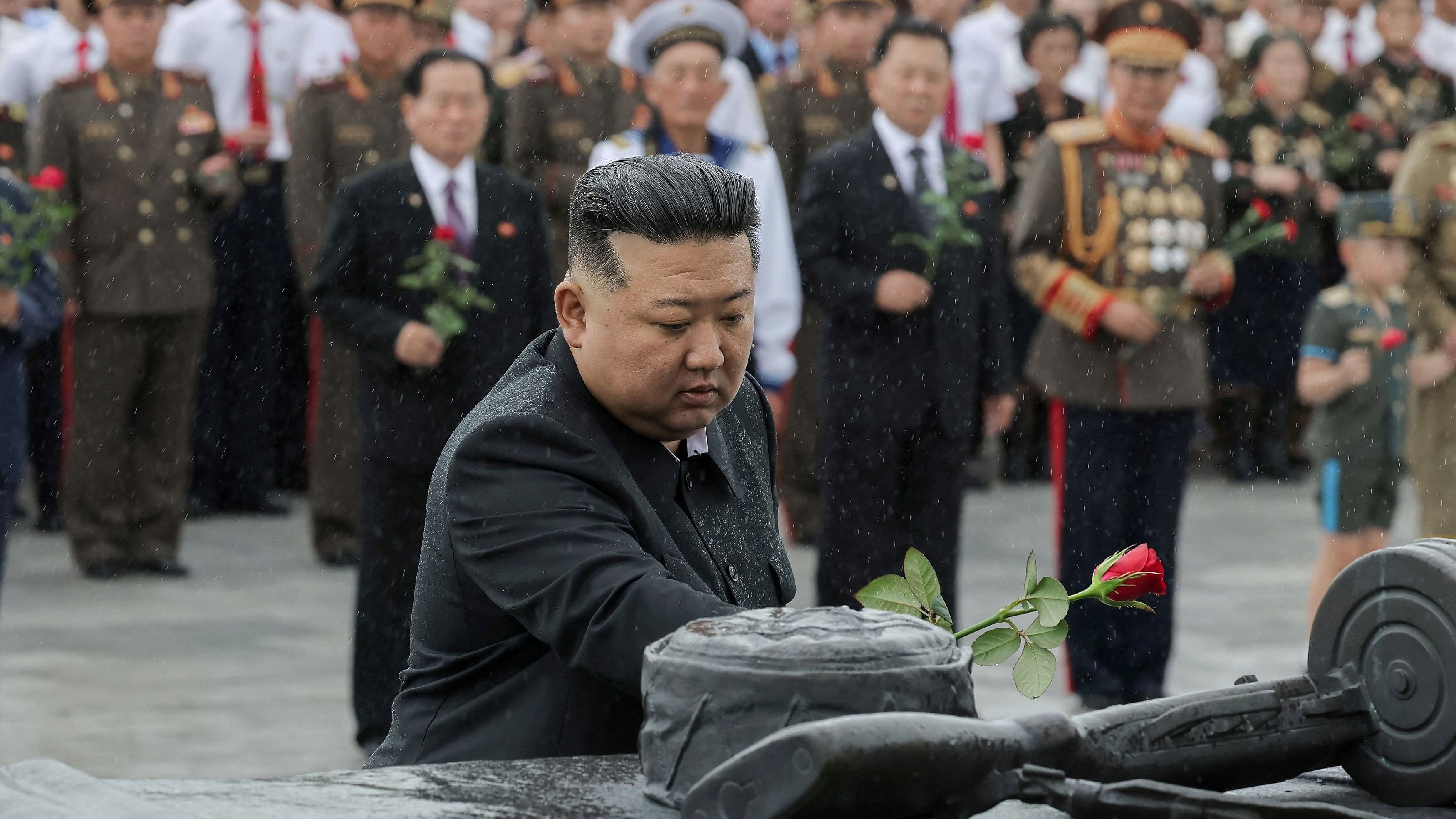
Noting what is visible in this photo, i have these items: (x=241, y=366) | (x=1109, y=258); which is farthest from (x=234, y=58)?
(x=1109, y=258)

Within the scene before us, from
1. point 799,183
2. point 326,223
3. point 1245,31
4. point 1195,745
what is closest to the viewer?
point 1195,745

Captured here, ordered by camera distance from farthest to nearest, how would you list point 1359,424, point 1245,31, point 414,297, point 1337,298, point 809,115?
1. point 1245,31
2. point 809,115
3. point 1337,298
4. point 1359,424
5. point 414,297

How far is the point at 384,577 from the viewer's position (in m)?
5.91

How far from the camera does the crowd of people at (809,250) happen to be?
6348 mm

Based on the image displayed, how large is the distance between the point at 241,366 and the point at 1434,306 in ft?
17.9

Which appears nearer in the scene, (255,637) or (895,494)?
(895,494)

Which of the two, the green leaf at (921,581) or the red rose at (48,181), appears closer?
the green leaf at (921,581)

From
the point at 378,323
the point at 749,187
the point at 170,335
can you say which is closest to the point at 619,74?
the point at 170,335

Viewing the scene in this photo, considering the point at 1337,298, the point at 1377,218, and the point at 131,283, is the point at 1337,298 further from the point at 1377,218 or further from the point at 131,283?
the point at 131,283

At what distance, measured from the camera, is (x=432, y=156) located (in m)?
6.38

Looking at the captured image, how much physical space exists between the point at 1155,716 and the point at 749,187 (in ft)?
2.62

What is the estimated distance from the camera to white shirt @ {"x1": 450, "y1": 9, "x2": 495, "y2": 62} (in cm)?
1120

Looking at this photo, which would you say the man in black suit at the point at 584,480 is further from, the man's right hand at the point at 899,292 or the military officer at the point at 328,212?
the military officer at the point at 328,212

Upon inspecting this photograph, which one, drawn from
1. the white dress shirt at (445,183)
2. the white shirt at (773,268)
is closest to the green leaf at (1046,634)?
the white dress shirt at (445,183)
